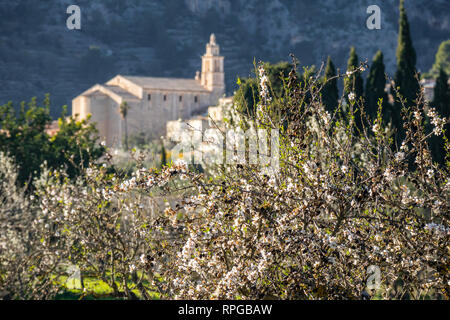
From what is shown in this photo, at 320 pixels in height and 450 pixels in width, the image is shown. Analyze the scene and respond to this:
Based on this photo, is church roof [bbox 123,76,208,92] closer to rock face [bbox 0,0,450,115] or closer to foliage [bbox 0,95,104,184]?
rock face [bbox 0,0,450,115]

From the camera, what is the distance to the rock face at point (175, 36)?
98188 mm

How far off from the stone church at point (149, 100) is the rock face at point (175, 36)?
15.9 meters

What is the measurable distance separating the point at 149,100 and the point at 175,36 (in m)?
50.6

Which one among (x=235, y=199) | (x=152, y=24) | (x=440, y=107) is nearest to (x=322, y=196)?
(x=235, y=199)

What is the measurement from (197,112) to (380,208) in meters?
70.4

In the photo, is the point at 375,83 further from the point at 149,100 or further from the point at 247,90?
the point at 149,100

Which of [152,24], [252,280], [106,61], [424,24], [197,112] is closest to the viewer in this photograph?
[252,280]

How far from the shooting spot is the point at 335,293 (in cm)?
542

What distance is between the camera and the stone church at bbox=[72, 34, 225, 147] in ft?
235

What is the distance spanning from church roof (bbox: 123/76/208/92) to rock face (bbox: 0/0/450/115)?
613 inches

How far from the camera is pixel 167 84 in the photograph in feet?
252

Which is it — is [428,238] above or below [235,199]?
below

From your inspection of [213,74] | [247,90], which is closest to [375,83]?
[247,90]
